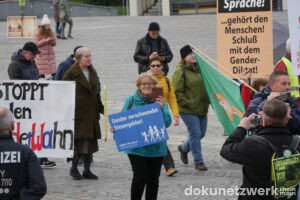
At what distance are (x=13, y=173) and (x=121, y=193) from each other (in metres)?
3.60

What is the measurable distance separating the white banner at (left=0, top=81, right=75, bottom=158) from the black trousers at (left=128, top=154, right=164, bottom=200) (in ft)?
4.65

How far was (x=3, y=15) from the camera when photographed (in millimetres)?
42375

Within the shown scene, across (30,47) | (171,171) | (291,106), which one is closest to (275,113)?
(291,106)

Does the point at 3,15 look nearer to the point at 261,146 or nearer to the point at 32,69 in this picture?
the point at 32,69

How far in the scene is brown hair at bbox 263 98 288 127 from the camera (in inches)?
200

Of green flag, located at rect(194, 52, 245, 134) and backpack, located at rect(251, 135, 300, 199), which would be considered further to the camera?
green flag, located at rect(194, 52, 245, 134)

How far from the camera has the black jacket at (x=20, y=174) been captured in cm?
496

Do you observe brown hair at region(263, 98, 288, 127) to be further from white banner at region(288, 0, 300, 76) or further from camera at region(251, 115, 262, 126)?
white banner at region(288, 0, 300, 76)

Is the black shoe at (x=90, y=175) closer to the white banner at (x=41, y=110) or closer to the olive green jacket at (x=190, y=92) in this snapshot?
the white banner at (x=41, y=110)

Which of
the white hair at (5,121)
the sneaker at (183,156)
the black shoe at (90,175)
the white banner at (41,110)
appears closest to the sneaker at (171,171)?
the sneaker at (183,156)

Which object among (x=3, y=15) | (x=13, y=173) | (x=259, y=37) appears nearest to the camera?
(x=13, y=173)

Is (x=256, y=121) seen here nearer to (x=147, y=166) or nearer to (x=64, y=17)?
(x=147, y=166)

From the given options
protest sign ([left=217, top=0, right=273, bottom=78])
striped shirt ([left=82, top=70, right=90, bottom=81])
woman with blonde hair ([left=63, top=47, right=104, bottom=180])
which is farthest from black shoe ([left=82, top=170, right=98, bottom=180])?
protest sign ([left=217, top=0, right=273, bottom=78])

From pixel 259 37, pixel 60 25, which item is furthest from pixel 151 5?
pixel 259 37
